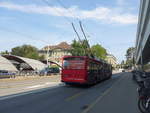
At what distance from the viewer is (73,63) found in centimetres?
2159

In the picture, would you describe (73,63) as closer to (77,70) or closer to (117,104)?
(77,70)

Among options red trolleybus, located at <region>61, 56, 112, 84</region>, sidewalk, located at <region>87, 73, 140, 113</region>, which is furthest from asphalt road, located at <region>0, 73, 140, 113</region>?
red trolleybus, located at <region>61, 56, 112, 84</region>

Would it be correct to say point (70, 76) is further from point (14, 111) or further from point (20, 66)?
point (20, 66)

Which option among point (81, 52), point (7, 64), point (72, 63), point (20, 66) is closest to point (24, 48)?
point (81, 52)

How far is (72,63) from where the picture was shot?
21641mm

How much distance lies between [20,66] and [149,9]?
50.4 m

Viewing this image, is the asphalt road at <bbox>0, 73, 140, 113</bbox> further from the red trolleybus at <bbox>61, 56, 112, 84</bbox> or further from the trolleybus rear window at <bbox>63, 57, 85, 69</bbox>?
the trolleybus rear window at <bbox>63, 57, 85, 69</bbox>

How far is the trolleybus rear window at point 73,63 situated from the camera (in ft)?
69.5

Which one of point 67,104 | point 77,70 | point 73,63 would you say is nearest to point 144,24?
point 73,63

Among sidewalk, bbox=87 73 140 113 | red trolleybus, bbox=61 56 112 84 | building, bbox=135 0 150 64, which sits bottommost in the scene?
sidewalk, bbox=87 73 140 113

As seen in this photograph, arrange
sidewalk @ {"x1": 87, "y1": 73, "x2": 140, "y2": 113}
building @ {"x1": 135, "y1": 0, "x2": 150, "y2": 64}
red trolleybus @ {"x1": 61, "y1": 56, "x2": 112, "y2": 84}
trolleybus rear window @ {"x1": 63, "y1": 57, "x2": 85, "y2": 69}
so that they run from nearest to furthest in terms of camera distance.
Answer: sidewalk @ {"x1": 87, "y1": 73, "x2": 140, "y2": 113}
red trolleybus @ {"x1": 61, "y1": 56, "x2": 112, "y2": 84}
trolleybus rear window @ {"x1": 63, "y1": 57, "x2": 85, "y2": 69}
building @ {"x1": 135, "y1": 0, "x2": 150, "y2": 64}

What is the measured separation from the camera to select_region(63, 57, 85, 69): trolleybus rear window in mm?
21188

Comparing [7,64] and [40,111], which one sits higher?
[7,64]

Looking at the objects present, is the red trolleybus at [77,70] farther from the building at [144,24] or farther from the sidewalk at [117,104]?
the building at [144,24]
